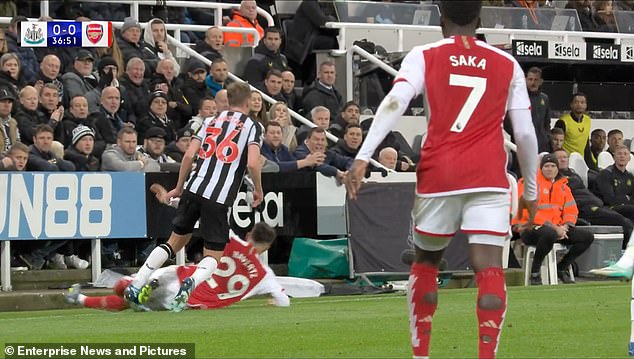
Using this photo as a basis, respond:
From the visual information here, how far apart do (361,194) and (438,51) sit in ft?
36.3

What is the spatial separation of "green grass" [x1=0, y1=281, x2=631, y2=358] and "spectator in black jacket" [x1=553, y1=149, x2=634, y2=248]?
5.51 metres

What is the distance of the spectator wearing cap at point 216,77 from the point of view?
20.9 meters

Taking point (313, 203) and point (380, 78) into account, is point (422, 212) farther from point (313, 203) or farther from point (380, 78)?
point (380, 78)

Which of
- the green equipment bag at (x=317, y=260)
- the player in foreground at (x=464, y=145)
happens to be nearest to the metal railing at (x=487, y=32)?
the green equipment bag at (x=317, y=260)

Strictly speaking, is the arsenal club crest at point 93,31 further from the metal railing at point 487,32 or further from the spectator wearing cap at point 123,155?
the metal railing at point 487,32

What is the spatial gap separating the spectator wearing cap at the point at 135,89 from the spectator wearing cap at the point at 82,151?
1.69m

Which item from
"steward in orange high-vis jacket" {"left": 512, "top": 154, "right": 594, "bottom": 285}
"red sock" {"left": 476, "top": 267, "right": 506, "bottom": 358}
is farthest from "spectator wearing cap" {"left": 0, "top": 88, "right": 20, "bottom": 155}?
"red sock" {"left": 476, "top": 267, "right": 506, "bottom": 358}

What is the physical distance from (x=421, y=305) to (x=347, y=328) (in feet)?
12.6

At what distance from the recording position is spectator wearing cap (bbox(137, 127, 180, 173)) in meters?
18.2

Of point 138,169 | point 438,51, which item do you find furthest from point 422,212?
point 138,169

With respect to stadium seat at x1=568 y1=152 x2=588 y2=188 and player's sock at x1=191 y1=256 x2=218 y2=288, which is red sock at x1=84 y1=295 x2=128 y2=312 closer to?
player's sock at x1=191 y1=256 x2=218 y2=288

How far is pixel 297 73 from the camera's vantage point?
79.3 ft

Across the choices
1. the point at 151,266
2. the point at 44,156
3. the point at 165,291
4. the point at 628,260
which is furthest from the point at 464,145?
the point at 44,156

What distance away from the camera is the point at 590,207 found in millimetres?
21734
